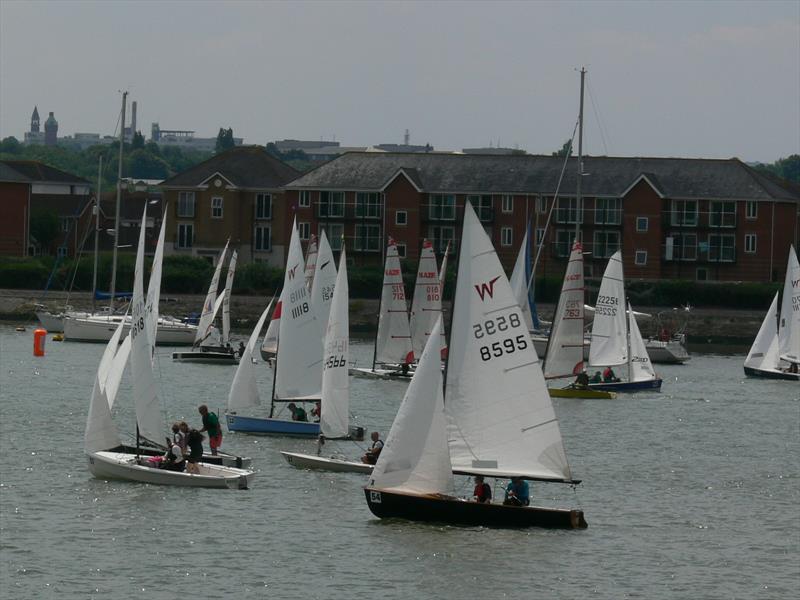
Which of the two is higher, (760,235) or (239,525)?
(760,235)

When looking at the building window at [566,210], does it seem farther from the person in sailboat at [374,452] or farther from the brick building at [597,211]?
the person in sailboat at [374,452]

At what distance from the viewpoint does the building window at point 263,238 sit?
12406cm

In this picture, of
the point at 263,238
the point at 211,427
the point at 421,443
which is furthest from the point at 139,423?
the point at 263,238

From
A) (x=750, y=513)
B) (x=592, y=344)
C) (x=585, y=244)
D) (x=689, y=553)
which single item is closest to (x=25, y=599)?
(x=689, y=553)

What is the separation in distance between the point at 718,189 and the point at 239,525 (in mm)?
83607

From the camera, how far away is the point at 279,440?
45969 mm

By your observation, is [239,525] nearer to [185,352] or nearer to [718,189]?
[185,352]

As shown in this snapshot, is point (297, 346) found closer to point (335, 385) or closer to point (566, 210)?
point (335, 385)

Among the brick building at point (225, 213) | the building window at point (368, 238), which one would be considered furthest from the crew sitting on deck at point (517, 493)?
the brick building at point (225, 213)

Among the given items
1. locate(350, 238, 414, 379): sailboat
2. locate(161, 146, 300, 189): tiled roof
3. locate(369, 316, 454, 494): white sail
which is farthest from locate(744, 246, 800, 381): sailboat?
locate(161, 146, 300, 189): tiled roof

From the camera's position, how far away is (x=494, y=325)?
33344 mm

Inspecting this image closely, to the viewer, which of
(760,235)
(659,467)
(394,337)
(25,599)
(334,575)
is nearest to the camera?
(25,599)

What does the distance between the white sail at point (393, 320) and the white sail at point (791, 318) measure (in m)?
19.2

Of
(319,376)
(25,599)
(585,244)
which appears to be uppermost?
(585,244)
